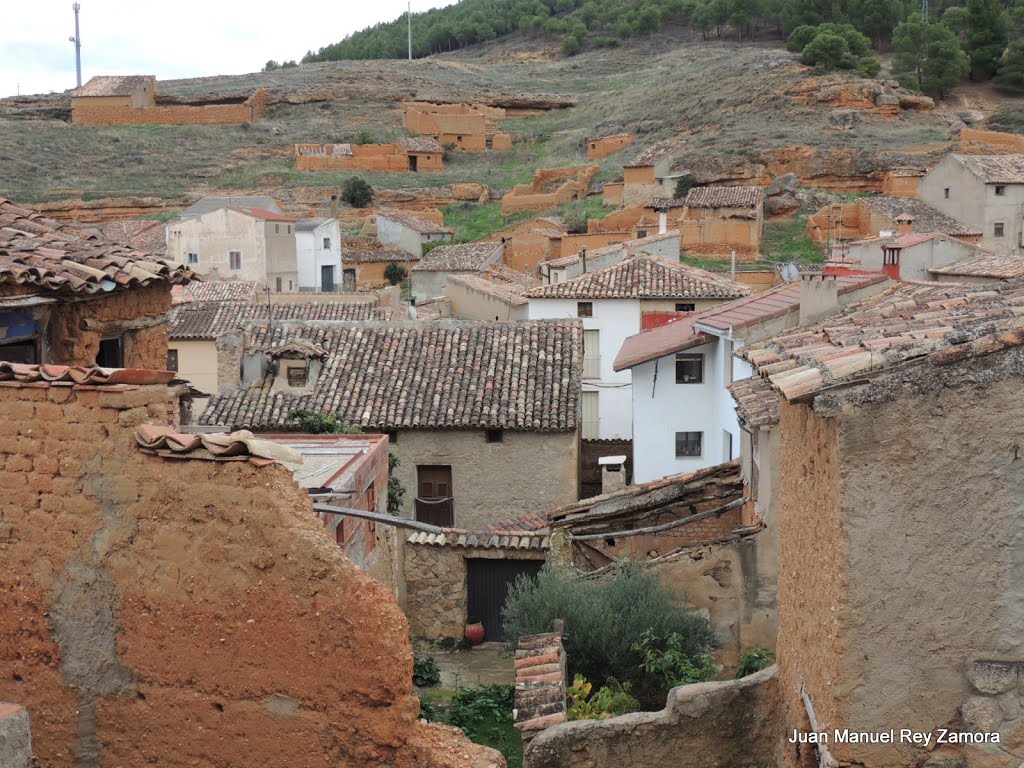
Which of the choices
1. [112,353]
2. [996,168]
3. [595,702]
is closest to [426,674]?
[595,702]

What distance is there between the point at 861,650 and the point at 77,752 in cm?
387

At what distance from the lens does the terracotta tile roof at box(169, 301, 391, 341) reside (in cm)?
2848

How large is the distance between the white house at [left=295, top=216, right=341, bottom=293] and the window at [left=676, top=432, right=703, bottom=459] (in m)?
31.3

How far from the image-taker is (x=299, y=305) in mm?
33844

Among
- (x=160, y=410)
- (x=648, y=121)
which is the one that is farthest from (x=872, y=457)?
(x=648, y=121)

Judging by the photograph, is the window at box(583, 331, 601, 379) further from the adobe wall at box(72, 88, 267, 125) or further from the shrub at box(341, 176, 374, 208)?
the adobe wall at box(72, 88, 267, 125)

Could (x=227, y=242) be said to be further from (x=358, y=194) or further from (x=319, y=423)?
(x=319, y=423)

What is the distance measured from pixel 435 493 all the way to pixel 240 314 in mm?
11316

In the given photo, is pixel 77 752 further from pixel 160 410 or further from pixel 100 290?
pixel 100 290

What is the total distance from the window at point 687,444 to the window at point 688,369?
1071 millimetres

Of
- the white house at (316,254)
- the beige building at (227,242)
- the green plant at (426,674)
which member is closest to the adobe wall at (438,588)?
the green plant at (426,674)

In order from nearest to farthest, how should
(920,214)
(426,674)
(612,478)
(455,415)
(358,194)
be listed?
(426,674) < (612,478) < (455,415) < (920,214) < (358,194)

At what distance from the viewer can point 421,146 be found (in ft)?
247

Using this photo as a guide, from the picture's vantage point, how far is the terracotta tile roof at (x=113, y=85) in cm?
8562
